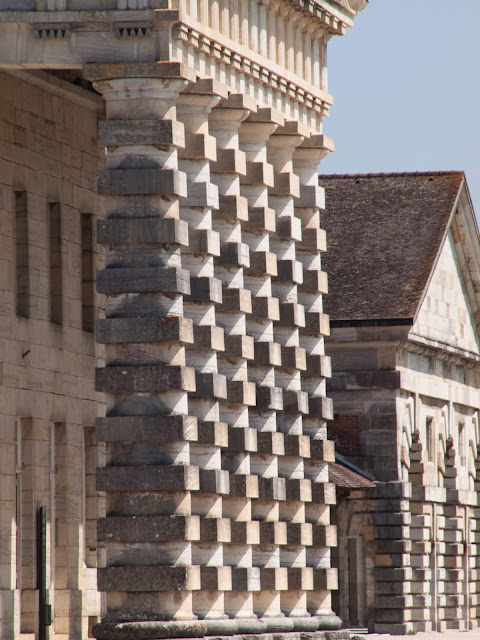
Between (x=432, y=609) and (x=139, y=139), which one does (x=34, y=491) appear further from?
(x=432, y=609)

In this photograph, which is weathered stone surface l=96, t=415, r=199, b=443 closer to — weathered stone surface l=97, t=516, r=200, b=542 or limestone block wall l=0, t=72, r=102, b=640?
weathered stone surface l=97, t=516, r=200, b=542

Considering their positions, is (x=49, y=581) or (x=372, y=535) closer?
(x=49, y=581)

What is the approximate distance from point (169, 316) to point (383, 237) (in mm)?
33483

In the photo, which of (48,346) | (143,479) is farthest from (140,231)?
(48,346)

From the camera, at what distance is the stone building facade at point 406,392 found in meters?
69.1

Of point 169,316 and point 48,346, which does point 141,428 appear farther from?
point 48,346

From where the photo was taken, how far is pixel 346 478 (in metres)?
66.8

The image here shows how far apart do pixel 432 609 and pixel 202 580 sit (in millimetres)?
29668

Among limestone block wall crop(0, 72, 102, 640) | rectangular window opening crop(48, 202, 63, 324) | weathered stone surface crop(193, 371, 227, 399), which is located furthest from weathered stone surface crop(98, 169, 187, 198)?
rectangular window opening crop(48, 202, 63, 324)

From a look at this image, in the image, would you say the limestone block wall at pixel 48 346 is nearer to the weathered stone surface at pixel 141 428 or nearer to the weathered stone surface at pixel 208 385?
Result: the weathered stone surface at pixel 208 385

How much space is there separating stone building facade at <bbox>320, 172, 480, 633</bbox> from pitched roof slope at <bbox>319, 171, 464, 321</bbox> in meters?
0.04

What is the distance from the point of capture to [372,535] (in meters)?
69.1

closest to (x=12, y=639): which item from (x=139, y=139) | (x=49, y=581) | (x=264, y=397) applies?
(x=49, y=581)

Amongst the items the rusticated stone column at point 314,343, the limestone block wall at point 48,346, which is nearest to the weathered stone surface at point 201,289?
the limestone block wall at point 48,346
